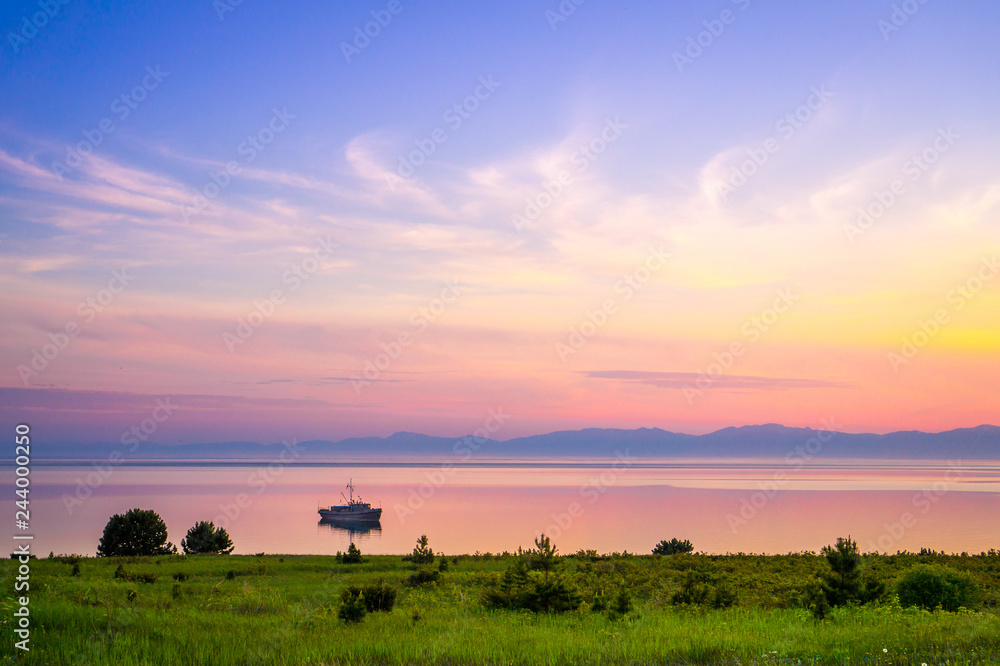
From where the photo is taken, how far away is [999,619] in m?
11.6

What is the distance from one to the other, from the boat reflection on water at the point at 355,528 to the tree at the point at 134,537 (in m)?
17.2

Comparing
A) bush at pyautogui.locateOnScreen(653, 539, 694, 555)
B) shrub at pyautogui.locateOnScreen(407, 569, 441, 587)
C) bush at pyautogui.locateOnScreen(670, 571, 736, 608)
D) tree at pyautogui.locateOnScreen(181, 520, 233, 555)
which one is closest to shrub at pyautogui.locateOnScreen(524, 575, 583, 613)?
bush at pyautogui.locateOnScreen(670, 571, 736, 608)

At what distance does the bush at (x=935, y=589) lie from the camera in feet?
48.8

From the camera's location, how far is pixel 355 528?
6819cm

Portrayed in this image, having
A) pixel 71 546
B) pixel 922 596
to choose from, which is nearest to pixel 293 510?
pixel 71 546

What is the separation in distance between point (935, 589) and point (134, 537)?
42873mm

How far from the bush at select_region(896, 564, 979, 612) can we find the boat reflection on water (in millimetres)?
48562

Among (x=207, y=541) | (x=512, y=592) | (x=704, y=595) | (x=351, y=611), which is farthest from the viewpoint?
(x=207, y=541)

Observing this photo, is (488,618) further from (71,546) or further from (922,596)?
(71,546)

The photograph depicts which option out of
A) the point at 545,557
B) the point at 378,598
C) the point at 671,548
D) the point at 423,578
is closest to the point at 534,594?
the point at 545,557

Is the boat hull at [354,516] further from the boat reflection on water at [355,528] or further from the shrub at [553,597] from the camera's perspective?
the shrub at [553,597]

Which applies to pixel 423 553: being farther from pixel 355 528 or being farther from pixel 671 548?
pixel 355 528

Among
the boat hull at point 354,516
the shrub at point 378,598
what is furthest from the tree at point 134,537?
the shrub at point 378,598

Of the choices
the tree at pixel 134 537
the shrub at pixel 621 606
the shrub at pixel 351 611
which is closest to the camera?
the shrub at pixel 351 611
